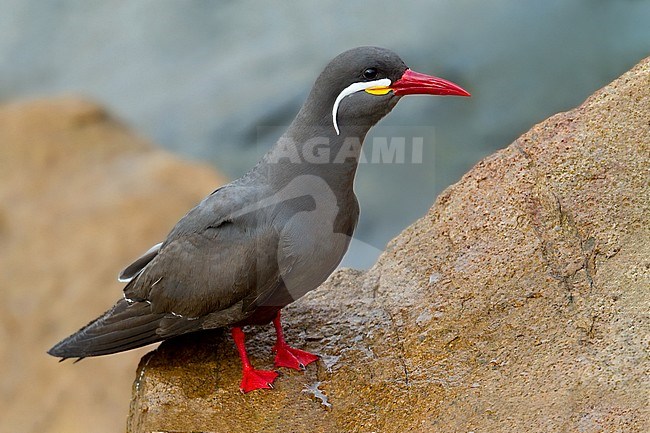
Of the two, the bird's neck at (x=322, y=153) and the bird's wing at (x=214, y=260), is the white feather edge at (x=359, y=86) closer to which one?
the bird's neck at (x=322, y=153)

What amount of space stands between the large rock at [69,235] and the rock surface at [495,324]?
3929mm

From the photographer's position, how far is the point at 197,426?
520 centimetres

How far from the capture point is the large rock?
30.6ft

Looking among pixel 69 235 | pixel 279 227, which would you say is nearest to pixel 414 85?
pixel 279 227

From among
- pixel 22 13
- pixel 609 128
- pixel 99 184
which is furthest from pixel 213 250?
pixel 22 13

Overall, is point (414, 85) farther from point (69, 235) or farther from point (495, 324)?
point (69, 235)

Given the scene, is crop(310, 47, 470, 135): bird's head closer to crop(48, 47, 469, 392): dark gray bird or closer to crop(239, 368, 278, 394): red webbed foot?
crop(48, 47, 469, 392): dark gray bird

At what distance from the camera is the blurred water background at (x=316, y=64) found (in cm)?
1312

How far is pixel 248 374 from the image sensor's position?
547cm

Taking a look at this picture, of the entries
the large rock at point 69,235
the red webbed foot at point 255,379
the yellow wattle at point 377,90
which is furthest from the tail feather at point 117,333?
the large rock at point 69,235

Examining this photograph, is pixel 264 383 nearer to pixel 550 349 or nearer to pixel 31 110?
pixel 550 349

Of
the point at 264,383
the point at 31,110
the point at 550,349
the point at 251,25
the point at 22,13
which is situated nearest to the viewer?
the point at 550,349

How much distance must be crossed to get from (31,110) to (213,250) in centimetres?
808

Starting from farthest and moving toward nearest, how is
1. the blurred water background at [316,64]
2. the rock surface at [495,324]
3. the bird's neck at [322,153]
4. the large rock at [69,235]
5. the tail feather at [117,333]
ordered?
the blurred water background at [316,64] → the large rock at [69,235] → the tail feather at [117,333] → the bird's neck at [322,153] → the rock surface at [495,324]
